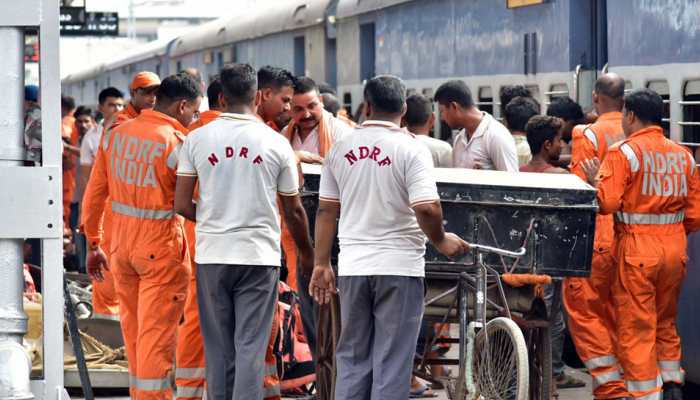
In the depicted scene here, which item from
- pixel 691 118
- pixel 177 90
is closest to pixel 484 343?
pixel 177 90

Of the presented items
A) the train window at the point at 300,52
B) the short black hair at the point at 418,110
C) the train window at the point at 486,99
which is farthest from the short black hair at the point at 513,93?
the train window at the point at 300,52

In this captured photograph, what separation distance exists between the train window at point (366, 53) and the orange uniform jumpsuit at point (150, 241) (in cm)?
863

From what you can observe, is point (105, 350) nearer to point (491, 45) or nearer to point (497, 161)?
Result: point (497, 161)

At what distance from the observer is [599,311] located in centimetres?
851

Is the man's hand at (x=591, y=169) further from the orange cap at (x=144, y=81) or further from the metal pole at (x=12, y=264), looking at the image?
the metal pole at (x=12, y=264)

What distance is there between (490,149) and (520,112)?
3.97ft

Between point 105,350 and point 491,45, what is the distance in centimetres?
450

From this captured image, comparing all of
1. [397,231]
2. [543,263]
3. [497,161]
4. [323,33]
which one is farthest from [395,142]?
[323,33]

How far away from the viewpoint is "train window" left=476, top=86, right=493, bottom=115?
12250 mm

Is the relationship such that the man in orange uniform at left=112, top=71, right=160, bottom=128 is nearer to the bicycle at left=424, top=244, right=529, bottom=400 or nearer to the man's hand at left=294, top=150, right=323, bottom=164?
the man's hand at left=294, top=150, right=323, bottom=164

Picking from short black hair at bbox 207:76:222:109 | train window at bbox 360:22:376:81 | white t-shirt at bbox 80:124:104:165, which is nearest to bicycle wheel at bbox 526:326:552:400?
short black hair at bbox 207:76:222:109

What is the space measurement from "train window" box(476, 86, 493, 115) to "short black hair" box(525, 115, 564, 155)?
3.37m

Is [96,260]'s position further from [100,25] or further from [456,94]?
[100,25]

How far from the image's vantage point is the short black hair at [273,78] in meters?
8.06
